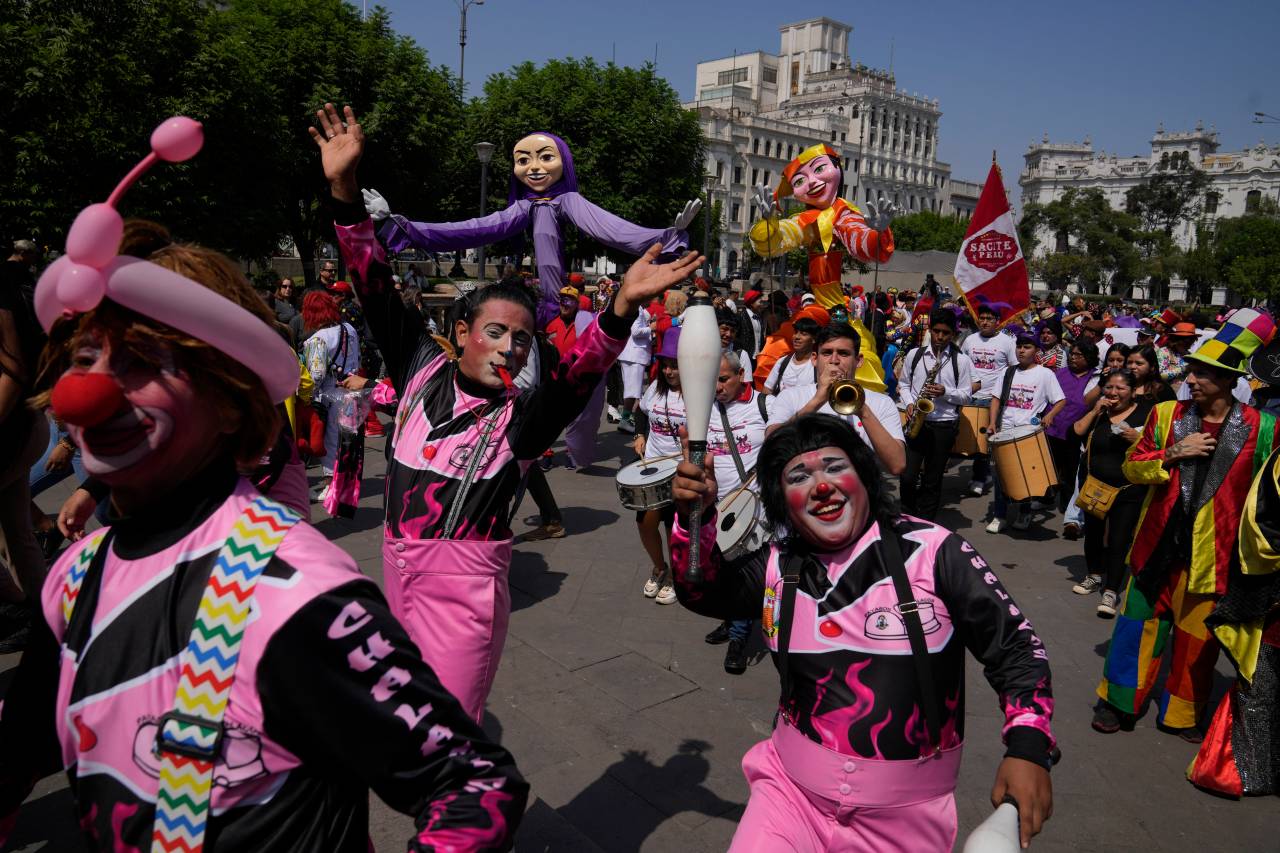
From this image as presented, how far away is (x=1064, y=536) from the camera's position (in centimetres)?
863

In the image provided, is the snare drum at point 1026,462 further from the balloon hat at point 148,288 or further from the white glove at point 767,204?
the balloon hat at point 148,288

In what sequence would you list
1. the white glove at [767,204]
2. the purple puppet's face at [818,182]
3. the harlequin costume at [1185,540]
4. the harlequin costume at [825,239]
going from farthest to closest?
the white glove at [767,204]
the purple puppet's face at [818,182]
the harlequin costume at [825,239]
the harlequin costume at [1185,540]

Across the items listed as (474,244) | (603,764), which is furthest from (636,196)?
(603,764)

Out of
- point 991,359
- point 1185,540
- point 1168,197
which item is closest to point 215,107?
point 991,359

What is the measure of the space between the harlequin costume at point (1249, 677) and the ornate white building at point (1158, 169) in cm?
9740

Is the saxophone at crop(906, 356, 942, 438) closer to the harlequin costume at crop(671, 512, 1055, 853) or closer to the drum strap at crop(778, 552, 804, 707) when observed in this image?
the harlequin costume at crop(671, 512, 1055, 853)

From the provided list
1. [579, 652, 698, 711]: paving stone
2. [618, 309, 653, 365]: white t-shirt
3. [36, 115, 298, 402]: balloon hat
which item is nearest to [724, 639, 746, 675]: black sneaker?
[579, 652, 698, 711]: paving stone

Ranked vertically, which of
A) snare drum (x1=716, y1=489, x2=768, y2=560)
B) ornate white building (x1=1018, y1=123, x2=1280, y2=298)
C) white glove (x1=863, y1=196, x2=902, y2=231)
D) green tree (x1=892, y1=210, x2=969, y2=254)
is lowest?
snare drum (x1=716, y1=489, x2=768, y2=560)

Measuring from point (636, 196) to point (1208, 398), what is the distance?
35614 millimetres

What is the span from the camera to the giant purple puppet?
565 cm

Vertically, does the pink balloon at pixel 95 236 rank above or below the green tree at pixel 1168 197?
A: below

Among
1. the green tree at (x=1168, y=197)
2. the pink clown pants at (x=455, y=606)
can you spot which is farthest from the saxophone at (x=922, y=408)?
the green tree at (x=1168, y=197)

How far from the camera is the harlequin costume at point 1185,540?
439 cm

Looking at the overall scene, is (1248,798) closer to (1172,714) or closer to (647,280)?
Result: (1172,714)
